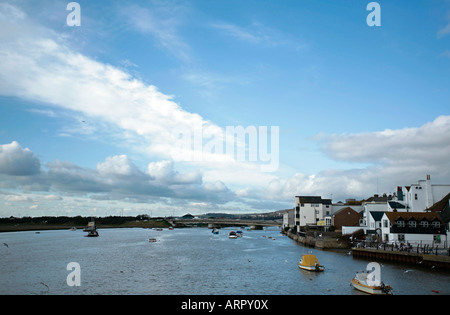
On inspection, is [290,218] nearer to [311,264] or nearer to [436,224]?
[436,224]

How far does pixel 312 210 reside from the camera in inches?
5330

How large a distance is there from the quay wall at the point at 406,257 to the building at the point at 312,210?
62655 millimetres

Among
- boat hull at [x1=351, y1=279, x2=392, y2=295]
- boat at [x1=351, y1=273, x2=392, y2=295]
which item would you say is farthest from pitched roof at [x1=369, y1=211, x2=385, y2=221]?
boat hull at [x1=351, y1=279, x2=392, y2=295]

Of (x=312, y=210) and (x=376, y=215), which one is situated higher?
(x=376, y=215)

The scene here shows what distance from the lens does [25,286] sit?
144 feet

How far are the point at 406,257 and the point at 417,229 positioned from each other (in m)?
12.3

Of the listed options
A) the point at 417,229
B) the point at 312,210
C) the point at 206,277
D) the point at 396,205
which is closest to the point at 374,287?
the point at 206,277

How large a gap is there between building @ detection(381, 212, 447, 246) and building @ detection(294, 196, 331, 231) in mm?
63352

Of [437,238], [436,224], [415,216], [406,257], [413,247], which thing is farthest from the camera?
[415,216]

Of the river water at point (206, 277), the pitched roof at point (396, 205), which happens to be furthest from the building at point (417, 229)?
the pitched roof at point (396, 205)

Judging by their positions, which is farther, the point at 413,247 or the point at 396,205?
the point at 396,205
